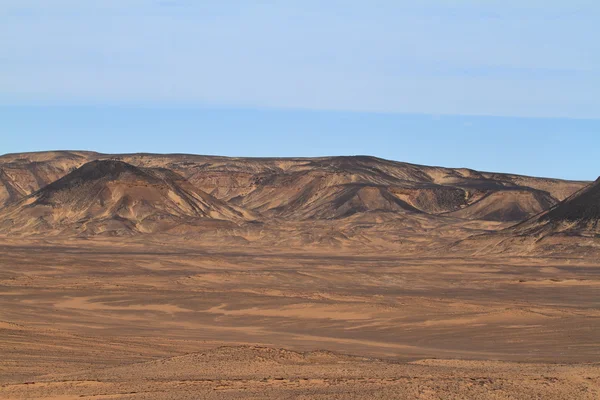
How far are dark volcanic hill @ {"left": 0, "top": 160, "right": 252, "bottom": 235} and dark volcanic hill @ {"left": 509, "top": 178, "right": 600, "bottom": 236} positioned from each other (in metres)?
36.4

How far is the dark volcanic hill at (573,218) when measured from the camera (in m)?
78.1

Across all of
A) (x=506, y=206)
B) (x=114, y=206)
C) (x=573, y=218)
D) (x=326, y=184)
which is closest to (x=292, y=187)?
(x=326, y=184)

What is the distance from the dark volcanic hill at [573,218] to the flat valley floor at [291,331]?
1523cm

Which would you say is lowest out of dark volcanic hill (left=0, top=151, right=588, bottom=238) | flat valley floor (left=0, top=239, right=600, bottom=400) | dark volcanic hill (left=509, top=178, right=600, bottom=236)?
flat valley floor (left=0, top=239, right=600, bottom=400)

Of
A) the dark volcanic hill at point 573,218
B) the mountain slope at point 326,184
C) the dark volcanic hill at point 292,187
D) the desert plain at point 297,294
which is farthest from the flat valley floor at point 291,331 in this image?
the mountain slope at point 326,184

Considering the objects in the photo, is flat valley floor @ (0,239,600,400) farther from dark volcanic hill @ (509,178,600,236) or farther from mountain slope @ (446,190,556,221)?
mountain slope @ (446,190,556,221)

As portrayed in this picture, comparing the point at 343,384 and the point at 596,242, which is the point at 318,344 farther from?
the point at 596,242

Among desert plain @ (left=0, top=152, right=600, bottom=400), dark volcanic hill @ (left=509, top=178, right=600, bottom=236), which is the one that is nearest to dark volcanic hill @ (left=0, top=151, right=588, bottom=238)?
desert plain @ (left=0, top=152, right=600, bottom=400)

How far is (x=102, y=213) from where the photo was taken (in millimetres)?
106688

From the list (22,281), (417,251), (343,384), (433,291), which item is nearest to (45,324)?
(343,384)

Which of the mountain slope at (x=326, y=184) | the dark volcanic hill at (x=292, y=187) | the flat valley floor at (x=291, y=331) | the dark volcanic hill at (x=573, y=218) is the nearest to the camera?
the flat valley floor at (x=291, y=331)

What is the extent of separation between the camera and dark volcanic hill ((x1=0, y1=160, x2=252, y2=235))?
103 meters

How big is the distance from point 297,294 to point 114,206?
2730 inches

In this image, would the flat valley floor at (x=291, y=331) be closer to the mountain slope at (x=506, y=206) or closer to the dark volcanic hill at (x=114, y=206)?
the dark volcanic hill at (x=114, y=206)
